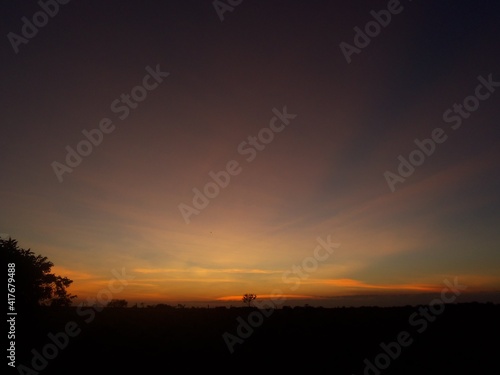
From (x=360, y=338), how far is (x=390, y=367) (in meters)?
8.62

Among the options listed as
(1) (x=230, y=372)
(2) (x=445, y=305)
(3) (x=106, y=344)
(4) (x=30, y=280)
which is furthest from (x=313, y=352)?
(4) (x=30, y=280)

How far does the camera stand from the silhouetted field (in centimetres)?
2667

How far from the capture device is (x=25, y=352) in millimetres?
30594

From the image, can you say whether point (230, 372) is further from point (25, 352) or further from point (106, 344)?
point (25, 352)

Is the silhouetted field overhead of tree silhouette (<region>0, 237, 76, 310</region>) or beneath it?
beneath

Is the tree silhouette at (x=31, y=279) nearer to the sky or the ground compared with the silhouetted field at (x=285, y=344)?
nearer to the sky

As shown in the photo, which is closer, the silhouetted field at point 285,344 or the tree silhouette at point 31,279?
the silhouetted field at point 285,344

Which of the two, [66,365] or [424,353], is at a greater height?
[66,365]

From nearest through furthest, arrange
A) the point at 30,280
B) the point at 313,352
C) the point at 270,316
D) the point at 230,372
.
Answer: the point at 230,372 → the point at 313,352 → the point at 30,280 → the point at 270,316

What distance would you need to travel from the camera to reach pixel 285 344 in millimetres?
33000

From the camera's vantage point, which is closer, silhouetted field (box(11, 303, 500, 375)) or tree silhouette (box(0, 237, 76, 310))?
silhouetted field (box(11, 303, 500, 375))

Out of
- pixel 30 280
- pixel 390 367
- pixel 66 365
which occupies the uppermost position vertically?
pixel 30 280

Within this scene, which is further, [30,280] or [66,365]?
[30,280]

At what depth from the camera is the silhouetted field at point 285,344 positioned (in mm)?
26672
